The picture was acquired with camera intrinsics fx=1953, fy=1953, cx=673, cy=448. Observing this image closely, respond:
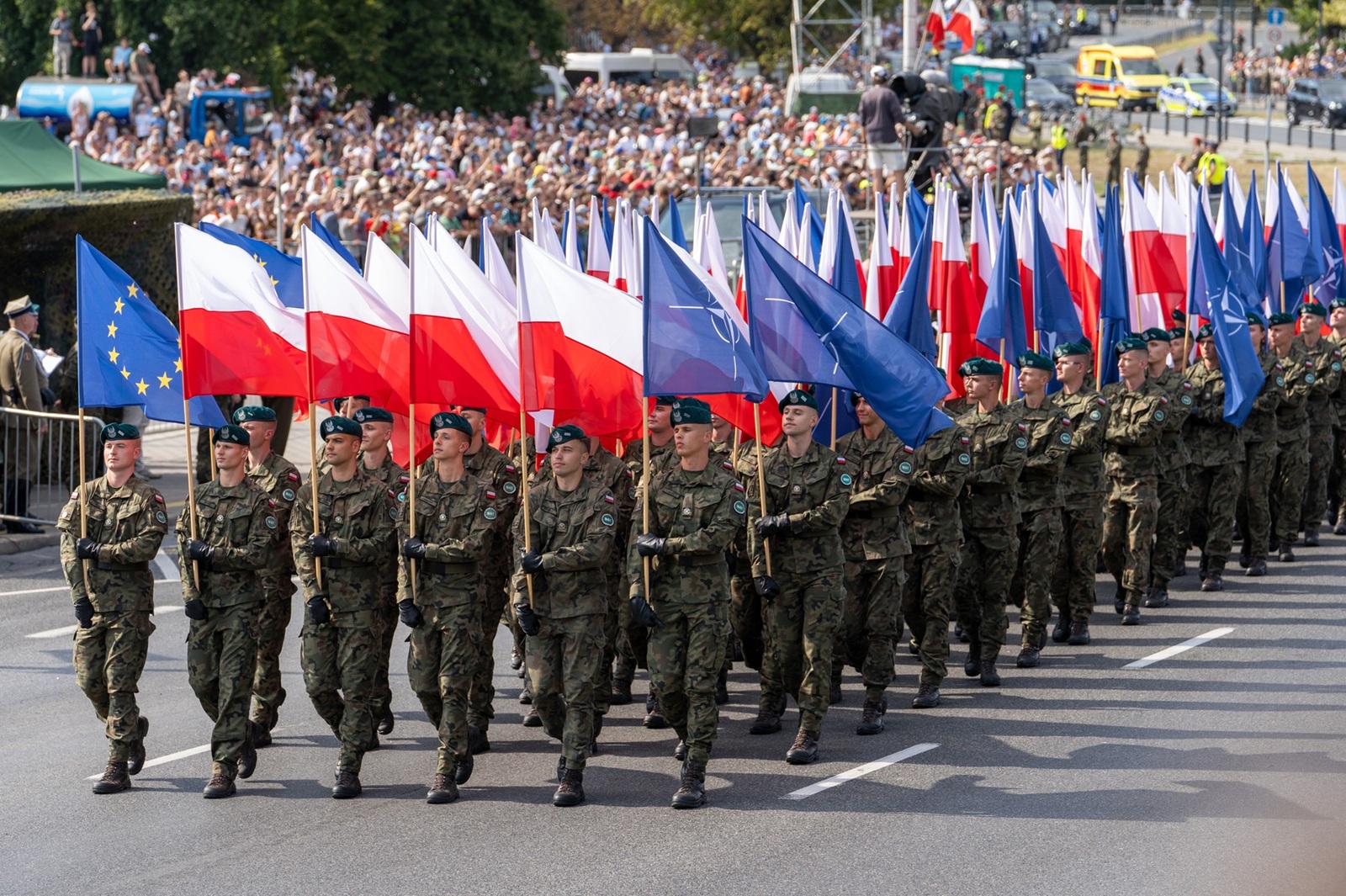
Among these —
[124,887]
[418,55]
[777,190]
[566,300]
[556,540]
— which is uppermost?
[418,55]

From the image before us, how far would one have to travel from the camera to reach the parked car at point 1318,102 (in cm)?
4947

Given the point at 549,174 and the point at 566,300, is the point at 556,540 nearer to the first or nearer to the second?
the point at 566,300

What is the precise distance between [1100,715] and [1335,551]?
238 inches

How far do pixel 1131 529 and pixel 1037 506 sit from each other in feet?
4.71

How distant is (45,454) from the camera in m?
16.4

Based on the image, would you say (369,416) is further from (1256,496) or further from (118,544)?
(1256,496)

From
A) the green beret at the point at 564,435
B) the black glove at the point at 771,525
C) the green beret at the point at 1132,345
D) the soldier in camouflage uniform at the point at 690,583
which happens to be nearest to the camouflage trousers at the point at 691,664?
the soldier in camouflage uniform at the point at 690,583

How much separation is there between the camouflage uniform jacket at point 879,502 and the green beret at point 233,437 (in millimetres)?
3043

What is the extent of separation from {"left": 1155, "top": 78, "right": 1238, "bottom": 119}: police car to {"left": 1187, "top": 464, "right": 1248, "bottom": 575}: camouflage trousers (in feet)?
128

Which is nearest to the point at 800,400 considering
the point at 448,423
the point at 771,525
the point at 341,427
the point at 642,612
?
the point at 771,525

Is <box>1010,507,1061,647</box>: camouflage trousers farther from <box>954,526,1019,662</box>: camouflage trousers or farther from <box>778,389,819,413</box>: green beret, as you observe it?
<box>778,389,819,413</box>: green beret

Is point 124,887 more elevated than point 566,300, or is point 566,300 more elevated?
point 566,300

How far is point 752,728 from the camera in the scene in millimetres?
10094

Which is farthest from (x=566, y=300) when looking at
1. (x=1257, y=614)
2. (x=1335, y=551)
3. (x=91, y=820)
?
(x=1335, y=551)
